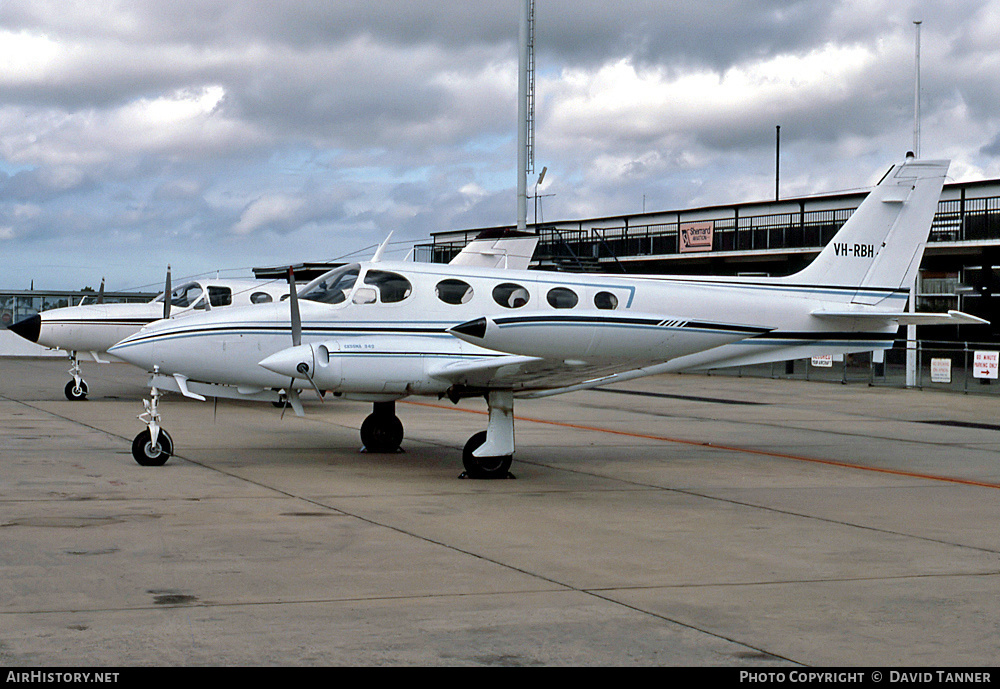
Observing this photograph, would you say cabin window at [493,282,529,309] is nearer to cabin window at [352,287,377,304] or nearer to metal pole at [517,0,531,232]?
cabin window at [352,287,377,304]

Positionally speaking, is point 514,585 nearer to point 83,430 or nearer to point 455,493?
point 455,493

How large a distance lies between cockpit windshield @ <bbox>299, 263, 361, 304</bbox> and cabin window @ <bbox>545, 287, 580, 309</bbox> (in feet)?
8.30

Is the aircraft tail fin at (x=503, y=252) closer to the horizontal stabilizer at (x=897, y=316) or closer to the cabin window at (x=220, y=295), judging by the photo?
the cabin window at (x=220, y=295)

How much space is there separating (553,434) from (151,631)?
42.3ft

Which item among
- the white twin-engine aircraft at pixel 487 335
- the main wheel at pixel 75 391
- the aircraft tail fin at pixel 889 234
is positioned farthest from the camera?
the main wheel at pixel 75 391

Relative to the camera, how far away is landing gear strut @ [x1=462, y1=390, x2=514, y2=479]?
12.6 meters

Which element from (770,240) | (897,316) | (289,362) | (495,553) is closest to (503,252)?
(897,316)

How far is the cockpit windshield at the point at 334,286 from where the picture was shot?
13414mm

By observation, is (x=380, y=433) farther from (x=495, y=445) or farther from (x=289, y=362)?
(x=289, y=362)

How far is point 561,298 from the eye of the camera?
45.6 feet

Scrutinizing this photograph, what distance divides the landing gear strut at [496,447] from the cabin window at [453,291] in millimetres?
1406

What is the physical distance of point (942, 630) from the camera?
20.3 feet

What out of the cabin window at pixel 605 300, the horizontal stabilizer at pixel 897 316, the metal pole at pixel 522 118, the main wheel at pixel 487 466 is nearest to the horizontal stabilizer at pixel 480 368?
the main wheel at pixel 487 466

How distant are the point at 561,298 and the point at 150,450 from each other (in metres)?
5.52
